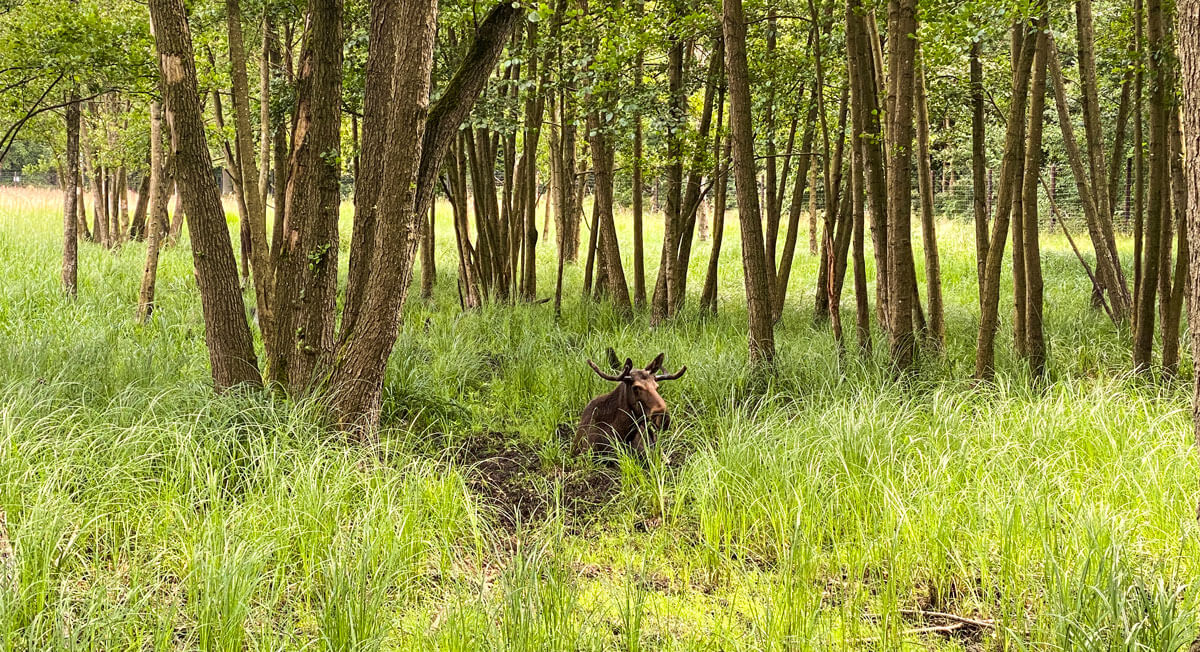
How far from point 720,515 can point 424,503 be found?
54.7 inches

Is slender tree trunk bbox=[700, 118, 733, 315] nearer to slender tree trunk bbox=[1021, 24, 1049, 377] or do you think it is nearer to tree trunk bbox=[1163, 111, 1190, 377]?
slender tree trunk bbox=[1021, 24, 1049, 377]

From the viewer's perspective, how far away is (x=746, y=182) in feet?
19.1

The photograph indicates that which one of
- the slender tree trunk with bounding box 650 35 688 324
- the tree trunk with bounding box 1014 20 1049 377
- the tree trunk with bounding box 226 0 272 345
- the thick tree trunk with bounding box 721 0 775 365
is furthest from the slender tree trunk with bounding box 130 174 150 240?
the tree trunk with bounding box 1014 20 1049 377

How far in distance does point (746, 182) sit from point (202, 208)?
3673 mm

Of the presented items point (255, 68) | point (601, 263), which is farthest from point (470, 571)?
point (255, 68)

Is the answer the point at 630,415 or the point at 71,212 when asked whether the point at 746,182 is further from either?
the point at 71,212

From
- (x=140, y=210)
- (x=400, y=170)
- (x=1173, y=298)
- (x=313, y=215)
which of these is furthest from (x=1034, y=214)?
(x=140, y=210)

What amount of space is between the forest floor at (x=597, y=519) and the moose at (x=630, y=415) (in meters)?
0.16

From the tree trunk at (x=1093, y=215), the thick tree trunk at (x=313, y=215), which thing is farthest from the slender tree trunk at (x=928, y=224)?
the thick tree trunk at (x=313, y=215)

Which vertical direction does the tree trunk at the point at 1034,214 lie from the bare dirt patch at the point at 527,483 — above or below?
above

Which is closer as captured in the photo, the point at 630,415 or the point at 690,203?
the point at 630,415

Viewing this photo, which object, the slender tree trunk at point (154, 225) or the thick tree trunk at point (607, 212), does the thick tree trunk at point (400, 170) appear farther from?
the slender tree trunk at point (154, 225)

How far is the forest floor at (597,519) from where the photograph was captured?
265cm

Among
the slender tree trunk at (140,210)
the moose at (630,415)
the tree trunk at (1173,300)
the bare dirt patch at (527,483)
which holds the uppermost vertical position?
the slender tree trunk at (140,210)
